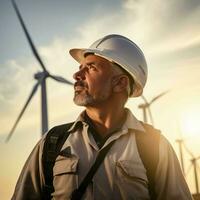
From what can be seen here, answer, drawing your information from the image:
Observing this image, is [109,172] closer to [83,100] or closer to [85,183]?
[85,183]

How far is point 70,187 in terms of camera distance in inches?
182

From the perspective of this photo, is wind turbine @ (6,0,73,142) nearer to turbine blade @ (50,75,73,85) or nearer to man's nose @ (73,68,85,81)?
turbine blade @ (50,75,73,85)

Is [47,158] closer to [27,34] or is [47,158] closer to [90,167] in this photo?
[90,167]

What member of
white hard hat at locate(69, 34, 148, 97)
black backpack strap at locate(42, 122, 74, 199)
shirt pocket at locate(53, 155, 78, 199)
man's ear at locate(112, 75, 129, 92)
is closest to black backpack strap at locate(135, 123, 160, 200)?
shirt pocket at locate(53, 155, 78, 199)

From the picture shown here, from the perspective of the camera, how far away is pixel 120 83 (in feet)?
19.7

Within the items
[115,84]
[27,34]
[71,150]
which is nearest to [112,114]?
[115,84]

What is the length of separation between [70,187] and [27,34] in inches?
970

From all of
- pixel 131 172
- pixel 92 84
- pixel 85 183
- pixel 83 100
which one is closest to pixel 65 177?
pixel 85 183

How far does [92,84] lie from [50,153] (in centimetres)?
124

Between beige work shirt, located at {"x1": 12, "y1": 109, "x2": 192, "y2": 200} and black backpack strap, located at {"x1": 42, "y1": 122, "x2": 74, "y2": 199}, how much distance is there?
0.19ft

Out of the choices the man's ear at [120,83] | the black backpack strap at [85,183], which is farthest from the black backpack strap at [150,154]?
the man's ear at [120,83]

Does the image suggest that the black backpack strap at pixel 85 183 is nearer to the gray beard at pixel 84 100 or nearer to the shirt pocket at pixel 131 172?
the shirt pocket at pixel 131 172

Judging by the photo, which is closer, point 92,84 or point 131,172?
point 131,172

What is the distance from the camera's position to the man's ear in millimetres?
5879
